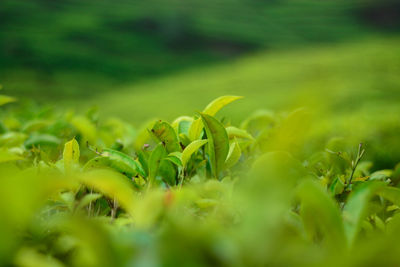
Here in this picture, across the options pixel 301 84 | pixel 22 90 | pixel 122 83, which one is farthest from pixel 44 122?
pixel 122 83

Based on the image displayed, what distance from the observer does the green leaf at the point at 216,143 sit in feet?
2.65

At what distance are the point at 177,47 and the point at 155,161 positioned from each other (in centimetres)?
1374

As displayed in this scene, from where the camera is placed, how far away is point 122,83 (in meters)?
11.7

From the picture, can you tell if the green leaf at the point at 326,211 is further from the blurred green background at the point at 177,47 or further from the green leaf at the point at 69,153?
the blurred green background at the point at 177,47

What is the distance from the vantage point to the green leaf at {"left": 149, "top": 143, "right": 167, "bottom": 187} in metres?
0.84

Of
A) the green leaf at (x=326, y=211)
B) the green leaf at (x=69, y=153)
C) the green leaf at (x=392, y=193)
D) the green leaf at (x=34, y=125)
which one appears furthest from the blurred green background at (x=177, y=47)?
the green leaf at (x=326, y=211)

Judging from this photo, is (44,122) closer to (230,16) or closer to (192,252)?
(192,252)

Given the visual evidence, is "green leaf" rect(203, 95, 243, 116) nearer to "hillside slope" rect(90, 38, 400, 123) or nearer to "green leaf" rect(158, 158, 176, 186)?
"green leaf" rect(158, 158, 176, 186)

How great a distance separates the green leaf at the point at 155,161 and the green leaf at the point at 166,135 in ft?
0.19

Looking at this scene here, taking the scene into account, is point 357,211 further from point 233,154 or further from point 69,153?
point 69,153

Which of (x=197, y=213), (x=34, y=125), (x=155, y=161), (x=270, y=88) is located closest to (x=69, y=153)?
(x=155, y=161)

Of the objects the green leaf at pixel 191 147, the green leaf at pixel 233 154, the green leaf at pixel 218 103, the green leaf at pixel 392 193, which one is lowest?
the green leaf at pixel 392 193

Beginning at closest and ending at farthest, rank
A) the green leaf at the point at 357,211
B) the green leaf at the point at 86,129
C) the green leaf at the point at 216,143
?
the green leaf at the point at 357,211
the green leaf at the point at 216,143
the green leaf at the point at 86,129

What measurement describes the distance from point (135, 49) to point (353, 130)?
11305 mm
